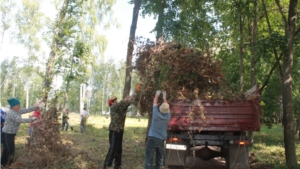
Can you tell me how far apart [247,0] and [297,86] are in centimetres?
1471

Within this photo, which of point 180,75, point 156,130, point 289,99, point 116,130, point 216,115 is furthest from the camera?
point 289,99

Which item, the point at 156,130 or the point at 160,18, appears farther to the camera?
the point at 160,18

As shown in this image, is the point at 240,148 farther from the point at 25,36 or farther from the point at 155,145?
the point at 25,36

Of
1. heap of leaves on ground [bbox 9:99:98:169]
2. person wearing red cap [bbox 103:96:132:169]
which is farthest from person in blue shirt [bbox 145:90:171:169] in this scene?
heap of leaves on ground [bbox 9:99:98:169]

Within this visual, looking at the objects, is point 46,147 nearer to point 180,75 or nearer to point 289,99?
point 180,75

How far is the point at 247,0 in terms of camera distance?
9125mm

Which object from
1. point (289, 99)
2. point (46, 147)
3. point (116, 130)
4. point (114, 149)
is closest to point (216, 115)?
point (289, 99)

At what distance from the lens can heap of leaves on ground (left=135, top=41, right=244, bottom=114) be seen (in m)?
7.61

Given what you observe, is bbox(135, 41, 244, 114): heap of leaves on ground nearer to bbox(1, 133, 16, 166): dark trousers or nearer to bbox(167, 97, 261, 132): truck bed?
bbox(167, 97, 261, 132): truck bed

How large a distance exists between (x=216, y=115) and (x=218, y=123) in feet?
0.62

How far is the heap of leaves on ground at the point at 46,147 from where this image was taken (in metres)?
7.68

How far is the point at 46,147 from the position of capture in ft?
26.6

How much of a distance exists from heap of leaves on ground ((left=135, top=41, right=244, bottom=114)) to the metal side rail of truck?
33 cm

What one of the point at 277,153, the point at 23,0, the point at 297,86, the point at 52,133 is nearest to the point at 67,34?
the point at 52,133
